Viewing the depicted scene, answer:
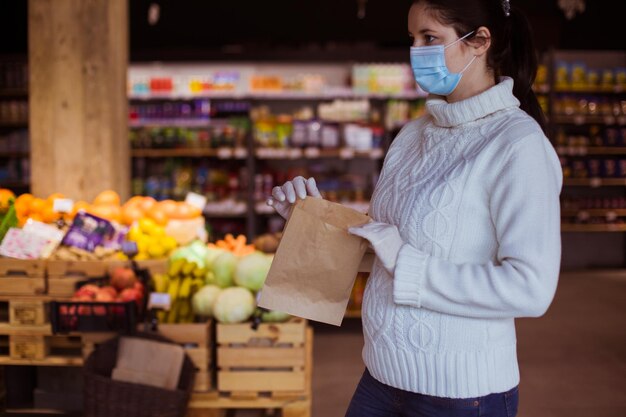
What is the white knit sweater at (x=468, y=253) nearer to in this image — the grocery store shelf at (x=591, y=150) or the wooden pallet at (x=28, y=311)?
the wooden pallet at (x=28, y=311)

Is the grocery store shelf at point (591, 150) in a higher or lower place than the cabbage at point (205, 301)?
higher

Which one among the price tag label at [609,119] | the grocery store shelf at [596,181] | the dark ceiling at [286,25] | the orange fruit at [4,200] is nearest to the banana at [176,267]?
the orange fruit at [4,200]

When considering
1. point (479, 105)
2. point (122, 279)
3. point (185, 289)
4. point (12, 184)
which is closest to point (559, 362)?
point (185, 289)

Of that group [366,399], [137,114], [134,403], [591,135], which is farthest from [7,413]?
[591,135]

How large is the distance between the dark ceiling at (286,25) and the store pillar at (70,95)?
512 centimetres

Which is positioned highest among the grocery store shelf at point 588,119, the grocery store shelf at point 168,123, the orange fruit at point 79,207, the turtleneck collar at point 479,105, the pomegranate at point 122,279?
the grocery store shelf at point 588,119

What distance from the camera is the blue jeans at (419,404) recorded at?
1.37 metres

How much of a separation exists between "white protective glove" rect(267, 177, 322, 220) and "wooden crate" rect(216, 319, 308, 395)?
1423mm

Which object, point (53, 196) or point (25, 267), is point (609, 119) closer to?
point (53, 196)

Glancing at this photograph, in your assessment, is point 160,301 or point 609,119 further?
point 609,119

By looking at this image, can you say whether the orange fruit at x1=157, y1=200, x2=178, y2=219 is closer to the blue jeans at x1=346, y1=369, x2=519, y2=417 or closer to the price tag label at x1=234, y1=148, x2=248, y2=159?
the blue jeans at x1=346, y1=369, x2=519, y2=417

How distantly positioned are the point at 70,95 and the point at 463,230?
351cm

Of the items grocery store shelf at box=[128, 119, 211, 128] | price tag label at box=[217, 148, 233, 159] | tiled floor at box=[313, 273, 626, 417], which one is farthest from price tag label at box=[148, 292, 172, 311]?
grocery store shelf at box=[128, 119, 211, 128]

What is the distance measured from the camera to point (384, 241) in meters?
1.33
